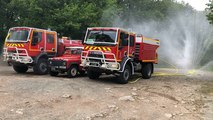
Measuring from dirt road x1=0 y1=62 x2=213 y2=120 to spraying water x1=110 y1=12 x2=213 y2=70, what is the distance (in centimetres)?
2118

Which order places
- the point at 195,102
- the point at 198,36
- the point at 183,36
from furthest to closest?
the point at 183,36 → the point at 198,36 → the point at 195,102

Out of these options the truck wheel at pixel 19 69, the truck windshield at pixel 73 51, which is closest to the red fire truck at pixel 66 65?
the truck windshield at pixel 73 51

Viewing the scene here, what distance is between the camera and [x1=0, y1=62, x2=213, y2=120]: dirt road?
303 inches

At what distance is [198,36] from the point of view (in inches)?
1359

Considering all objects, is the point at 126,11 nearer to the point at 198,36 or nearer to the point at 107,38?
the point at 198,36

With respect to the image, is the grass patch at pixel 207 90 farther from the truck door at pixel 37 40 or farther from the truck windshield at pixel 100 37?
the truck door at pixel 37 40

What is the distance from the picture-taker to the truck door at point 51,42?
53.2 feet

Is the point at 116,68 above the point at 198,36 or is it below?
below

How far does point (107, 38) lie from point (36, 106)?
19.4 ft

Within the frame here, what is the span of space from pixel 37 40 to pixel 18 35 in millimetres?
1096

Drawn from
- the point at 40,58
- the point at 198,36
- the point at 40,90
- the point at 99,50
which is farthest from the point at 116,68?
the point at 198,36

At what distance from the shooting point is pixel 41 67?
15820mm

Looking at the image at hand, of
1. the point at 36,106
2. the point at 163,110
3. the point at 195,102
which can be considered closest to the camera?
the point at 36,106

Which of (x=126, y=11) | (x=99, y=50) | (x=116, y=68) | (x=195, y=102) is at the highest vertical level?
(x=126, y=11)
